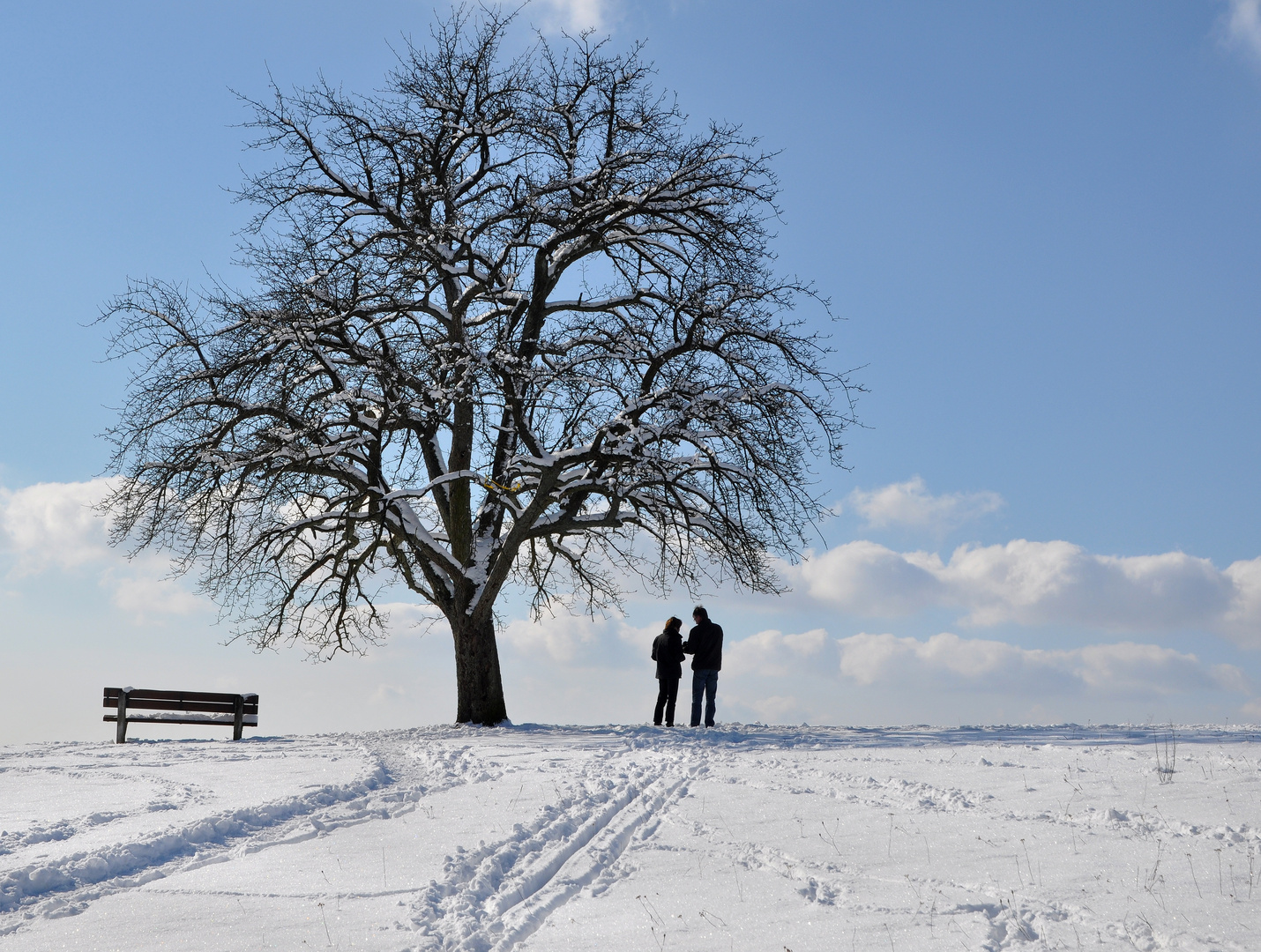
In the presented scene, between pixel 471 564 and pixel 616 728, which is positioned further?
pixel 471 564

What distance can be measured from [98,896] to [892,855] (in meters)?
5.60

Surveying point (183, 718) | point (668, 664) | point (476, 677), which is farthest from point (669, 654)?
point (183, 718)

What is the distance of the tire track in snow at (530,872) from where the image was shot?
5.82 meters

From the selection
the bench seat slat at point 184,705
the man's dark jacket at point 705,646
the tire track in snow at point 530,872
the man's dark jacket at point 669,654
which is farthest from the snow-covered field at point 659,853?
the bench seat slat at point 184,705

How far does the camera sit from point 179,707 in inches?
672

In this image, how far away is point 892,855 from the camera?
705 centimetres

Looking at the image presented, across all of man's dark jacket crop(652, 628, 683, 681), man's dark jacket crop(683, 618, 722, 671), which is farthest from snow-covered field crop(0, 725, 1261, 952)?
man's dark jacket crop(652, 628, 683, 681)

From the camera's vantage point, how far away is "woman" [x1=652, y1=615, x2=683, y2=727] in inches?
656

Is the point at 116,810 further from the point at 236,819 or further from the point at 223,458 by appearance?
the point at 223,458

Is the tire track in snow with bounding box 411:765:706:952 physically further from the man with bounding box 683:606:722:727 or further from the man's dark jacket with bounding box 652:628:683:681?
the man's dark jacket with bounding box 652:628:683:681

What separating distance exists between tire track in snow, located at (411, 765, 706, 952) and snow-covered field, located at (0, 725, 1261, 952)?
2cm

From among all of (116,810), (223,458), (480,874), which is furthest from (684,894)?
(223,458)

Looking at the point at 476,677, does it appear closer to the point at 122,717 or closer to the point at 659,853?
the point at 122,717

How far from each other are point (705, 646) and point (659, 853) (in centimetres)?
901
